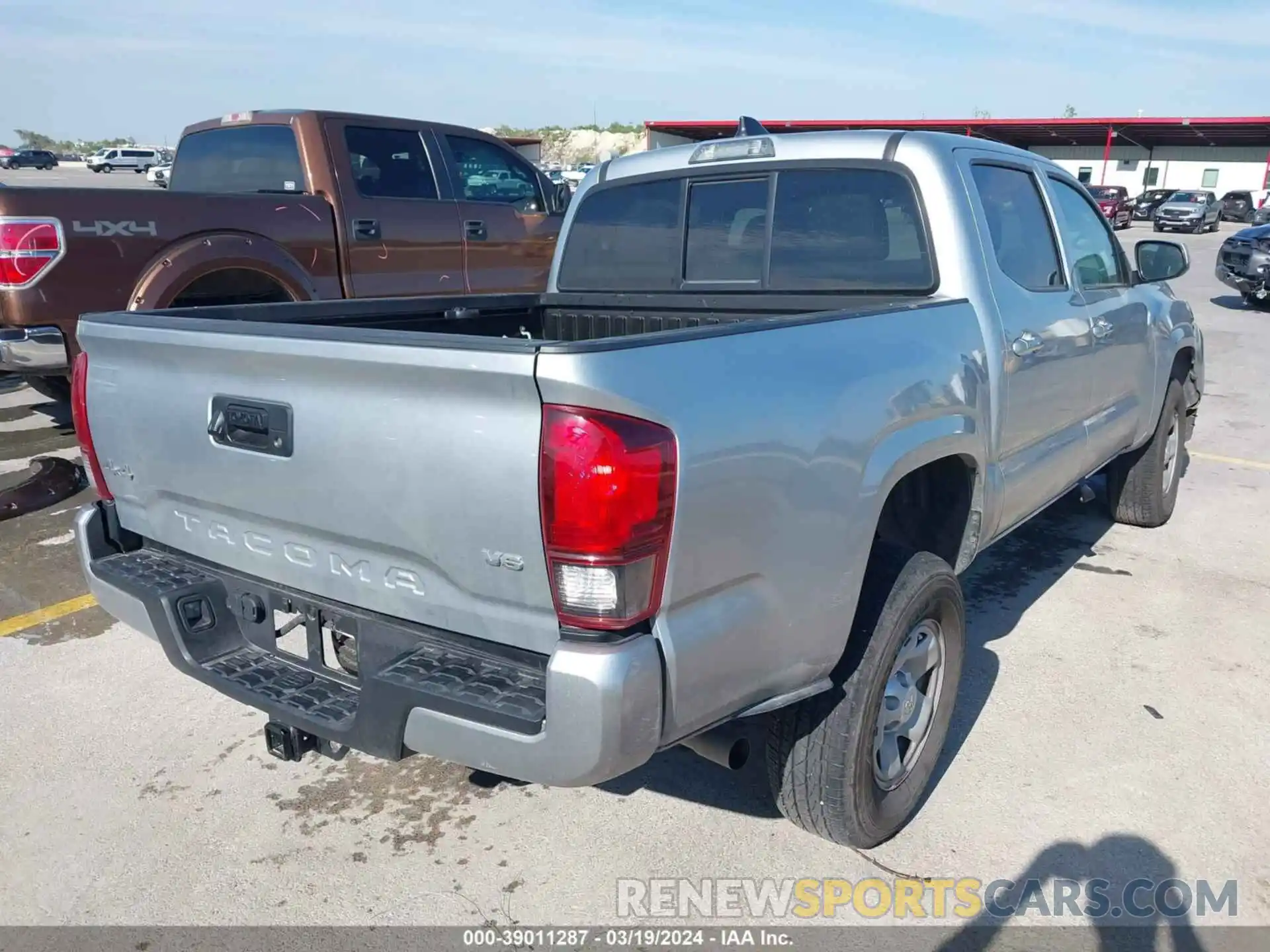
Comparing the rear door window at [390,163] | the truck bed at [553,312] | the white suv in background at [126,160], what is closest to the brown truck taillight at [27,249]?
the rear door window at [390,163]

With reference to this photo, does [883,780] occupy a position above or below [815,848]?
above

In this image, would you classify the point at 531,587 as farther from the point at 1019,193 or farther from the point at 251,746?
the point at 1019,193

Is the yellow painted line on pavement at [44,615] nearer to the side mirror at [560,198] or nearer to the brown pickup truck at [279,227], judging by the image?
the brown pickup truck at [279,227]

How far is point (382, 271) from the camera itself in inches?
257

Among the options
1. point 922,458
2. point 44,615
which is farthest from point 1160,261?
point 44,615

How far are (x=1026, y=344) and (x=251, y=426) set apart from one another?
245 centimetres

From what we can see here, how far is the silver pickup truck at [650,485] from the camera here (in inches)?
73.7

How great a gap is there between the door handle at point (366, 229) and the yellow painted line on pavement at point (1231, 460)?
19.3 feet

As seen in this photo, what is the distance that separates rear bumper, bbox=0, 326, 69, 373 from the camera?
192 inches

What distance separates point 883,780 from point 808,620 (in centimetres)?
76

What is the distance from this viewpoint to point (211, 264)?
5.46m

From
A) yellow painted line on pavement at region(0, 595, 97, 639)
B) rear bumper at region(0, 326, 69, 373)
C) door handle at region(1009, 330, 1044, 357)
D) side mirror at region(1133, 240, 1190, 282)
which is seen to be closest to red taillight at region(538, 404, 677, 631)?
door handle at region(1009, 330, 1044, 357)

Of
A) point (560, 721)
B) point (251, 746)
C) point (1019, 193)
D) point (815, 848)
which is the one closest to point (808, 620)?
point (560, 721)

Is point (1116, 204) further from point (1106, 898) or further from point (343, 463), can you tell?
point (343, 463)
